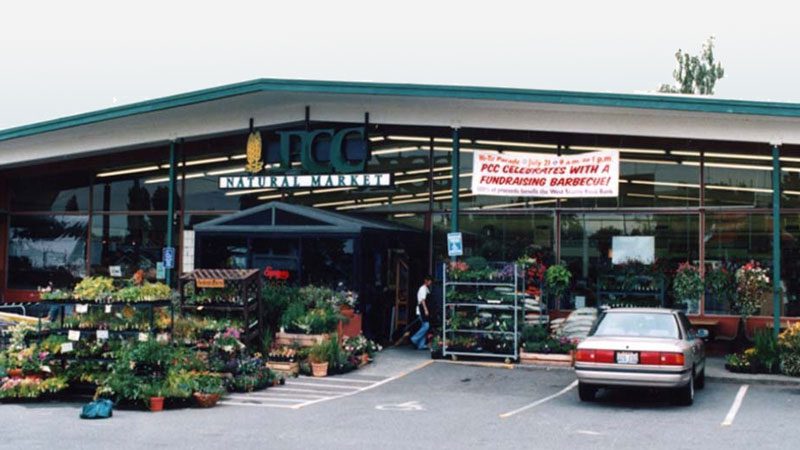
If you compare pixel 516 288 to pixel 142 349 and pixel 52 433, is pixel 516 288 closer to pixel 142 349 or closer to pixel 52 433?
pixel 142 349

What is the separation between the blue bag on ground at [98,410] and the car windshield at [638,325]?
751 cm

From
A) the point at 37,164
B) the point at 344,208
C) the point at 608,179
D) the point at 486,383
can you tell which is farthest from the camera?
the point at 37,164

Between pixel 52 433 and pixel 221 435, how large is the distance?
2174 mm

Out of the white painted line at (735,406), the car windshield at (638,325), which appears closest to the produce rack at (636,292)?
the white painted line at (735,406)

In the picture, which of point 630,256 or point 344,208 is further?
point 344,208

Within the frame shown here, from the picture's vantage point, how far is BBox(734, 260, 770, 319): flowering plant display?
19.3 meters

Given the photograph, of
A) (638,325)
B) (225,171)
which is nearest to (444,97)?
(225,171)

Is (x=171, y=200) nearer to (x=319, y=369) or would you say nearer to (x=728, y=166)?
(x=319, y=369)

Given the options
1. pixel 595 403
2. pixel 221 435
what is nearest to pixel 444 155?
pixel 595 403

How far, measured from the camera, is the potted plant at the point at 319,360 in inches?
682

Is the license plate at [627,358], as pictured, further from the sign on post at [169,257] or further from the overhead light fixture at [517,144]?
the sign on post at [169,257]

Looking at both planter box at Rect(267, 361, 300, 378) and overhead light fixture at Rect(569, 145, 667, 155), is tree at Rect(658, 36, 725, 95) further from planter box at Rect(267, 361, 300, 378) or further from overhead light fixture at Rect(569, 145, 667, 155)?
planter box at Rect(267, 361, 300, 378)

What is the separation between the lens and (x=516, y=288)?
61.4 feet

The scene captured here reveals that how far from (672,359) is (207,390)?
710 cm
